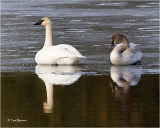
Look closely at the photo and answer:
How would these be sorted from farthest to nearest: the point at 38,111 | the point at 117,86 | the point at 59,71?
1. the point at 59,71
2. the point at 117,86
3. the point at 38,111

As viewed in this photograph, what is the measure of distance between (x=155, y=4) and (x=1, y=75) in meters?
17.5

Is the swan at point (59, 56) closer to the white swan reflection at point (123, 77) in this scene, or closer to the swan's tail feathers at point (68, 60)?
the swan's tail feathers at point (68, 60)

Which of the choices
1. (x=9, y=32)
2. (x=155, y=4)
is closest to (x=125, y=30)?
(x=9, y=32)

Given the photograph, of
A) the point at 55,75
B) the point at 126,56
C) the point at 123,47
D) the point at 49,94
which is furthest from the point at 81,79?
the point at 123,47

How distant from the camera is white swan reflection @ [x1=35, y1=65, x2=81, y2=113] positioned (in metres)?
8.91

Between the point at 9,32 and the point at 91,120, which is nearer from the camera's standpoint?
the point at 91,120

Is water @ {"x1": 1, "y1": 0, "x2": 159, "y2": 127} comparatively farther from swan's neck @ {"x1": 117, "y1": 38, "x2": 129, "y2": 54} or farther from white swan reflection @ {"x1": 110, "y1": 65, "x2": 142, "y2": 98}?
swan's neck @ {"x1": 117, "y1": 38, "x2": 129, "y2": 54}

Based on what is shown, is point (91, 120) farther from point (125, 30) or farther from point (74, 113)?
point (125, 30)

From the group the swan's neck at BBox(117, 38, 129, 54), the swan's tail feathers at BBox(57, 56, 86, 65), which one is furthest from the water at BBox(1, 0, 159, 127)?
the swan's neck at BBox(117, 38, 129, 54)

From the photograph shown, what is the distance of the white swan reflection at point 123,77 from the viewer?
8719mm

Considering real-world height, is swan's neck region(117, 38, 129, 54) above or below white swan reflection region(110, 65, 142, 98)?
above

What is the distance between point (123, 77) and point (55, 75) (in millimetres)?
1190

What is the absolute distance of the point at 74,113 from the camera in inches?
279

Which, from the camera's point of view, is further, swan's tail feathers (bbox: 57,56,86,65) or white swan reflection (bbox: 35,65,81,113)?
swan's tail feathers (bbox: 57,56,86,65)
